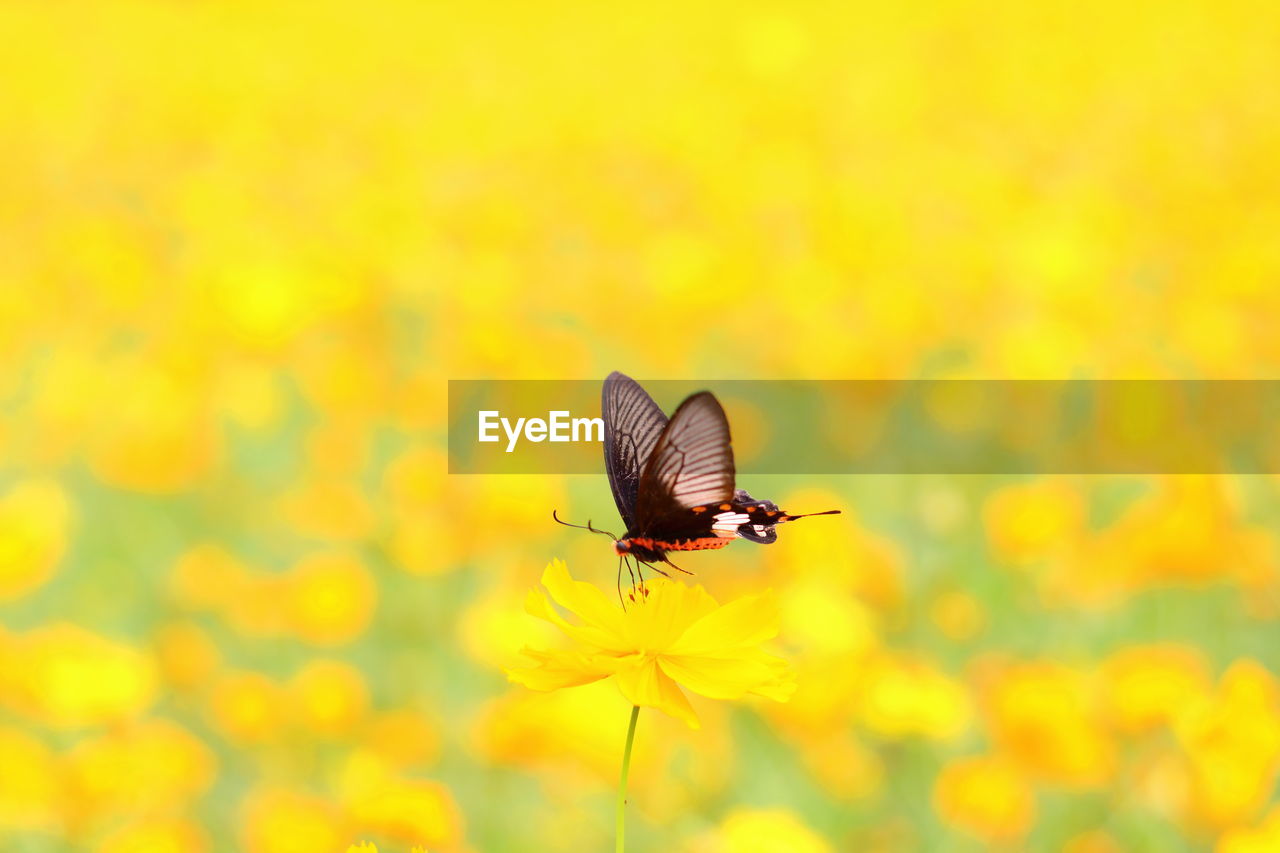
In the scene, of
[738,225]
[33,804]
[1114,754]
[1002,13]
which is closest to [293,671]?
[33,804]

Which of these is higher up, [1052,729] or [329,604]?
[329,604]

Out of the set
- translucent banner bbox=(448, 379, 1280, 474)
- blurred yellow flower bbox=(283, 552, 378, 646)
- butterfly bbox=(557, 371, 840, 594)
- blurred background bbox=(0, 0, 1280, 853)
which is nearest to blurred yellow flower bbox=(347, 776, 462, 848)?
blurred background bbox=(0, 0, 1280, 853)

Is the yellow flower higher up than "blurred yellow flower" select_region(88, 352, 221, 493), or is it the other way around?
"blurred yellow flower" select_region(88, 352, 221, 493)

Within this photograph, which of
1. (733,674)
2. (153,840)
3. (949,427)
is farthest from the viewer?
(949,427)

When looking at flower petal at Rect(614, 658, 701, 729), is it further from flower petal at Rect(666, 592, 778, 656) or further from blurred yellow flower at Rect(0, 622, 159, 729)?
blurred yellow flower at Rect(0, 622, 159, 729)

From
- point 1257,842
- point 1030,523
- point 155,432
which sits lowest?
point 1257,842

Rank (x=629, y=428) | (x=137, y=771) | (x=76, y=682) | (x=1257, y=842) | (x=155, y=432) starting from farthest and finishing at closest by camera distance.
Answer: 1. (x=155, y=432)
2. (x=76, y=682)
3. (x=137, y=771)
4. (x=1257, y=842)
5. (x=629, y=428)

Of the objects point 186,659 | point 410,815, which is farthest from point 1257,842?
point 186,659

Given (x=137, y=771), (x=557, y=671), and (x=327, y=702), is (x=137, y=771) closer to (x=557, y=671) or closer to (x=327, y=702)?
(x=327, y=702)
